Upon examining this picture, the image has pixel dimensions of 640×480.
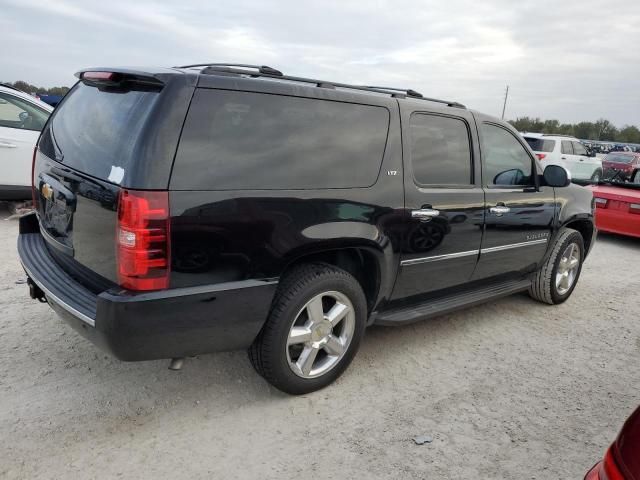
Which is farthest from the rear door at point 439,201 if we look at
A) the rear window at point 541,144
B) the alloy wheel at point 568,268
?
the rear window at point 541,144

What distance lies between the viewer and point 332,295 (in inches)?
117

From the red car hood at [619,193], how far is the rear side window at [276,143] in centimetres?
643

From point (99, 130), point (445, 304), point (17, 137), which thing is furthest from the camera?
point (17, 137)

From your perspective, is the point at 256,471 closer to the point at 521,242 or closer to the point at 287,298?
the point at 287,298

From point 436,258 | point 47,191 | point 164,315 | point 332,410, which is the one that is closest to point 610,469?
point 332,410

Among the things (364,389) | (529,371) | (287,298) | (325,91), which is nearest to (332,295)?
(287,298)

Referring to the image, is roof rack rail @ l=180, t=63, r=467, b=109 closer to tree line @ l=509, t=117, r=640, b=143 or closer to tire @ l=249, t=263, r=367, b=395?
tire @ l=249, t=263, r=367, b=395

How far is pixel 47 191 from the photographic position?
2945 mm

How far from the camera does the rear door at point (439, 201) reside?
329cm

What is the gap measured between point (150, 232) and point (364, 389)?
1.68 meters

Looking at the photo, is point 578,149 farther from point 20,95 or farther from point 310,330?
point 310,330

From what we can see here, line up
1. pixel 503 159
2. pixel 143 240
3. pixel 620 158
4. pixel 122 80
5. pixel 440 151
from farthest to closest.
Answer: pixel 620 158 < pixel 503 159 < pixel 440 151 < pixel 122 80 < pixel 143 240

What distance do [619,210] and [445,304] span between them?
5.91 meters

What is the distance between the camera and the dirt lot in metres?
2.47
